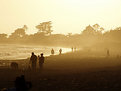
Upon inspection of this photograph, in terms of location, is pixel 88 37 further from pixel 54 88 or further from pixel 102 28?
pixel 54 88

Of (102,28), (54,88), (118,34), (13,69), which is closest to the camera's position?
(54,88)

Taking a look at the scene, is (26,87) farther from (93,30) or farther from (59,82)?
(93,30)

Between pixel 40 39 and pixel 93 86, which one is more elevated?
pixel 40 39

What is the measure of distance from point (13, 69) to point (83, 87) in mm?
10772

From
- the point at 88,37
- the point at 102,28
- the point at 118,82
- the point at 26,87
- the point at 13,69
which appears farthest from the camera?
the point at 102,28

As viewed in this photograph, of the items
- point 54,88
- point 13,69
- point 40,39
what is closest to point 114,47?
point 13,69

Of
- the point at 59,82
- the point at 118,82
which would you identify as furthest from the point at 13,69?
the point at 118,82

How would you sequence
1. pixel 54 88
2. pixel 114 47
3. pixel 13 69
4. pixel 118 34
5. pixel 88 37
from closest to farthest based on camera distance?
pixel 54 88, pixel 13 69, pixel 114 47, pixel 118 34, pixel 88 37

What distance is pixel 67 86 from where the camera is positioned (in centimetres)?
1398

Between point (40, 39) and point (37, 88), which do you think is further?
point (40, 39)

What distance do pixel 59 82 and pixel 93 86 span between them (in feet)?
9.08

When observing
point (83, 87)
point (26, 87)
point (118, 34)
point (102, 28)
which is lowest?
point (83, 87)

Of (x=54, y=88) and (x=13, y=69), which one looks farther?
(x=13, y=69)

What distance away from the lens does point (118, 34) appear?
12375cm
